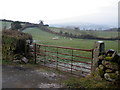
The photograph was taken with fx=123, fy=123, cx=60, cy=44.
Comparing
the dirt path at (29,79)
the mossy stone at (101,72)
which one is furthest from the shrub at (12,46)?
the mossy stone at (101,72)

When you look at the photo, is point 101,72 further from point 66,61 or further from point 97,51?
point 66,61

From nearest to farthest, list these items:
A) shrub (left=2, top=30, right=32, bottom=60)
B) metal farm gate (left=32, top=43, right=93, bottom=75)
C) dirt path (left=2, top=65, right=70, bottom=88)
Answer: dirt path (left=2, top=65, right=70, bottom=88)
metal farm gate (left=32, top=43, right=93, bottom=75)
shrub (left=2, top=30, right=32, bottom=60)

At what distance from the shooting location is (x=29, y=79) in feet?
13.2

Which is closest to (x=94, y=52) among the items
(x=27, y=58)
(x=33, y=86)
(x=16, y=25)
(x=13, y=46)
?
(x=33, y=86)

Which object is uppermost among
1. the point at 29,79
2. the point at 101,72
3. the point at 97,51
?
the point at 97,51

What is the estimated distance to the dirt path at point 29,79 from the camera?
3.61m

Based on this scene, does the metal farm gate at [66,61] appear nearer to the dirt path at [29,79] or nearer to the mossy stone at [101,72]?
the mossy stone at [101,72]

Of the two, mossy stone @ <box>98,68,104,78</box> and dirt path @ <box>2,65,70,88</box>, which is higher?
mossy stone @ <box>98,68,104,78</box>

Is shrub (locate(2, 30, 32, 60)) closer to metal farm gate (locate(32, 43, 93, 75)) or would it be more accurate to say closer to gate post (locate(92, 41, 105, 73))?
metal farm gate (locate(32, 43, 93, 75))

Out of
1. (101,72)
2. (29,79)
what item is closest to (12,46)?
(29,79)

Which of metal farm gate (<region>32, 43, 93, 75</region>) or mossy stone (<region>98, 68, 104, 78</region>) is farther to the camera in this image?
metal farm gate (<region>32, 43, 93, 75</region>)

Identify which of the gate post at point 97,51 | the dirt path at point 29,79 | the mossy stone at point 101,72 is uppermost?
the gate post at point 97,51

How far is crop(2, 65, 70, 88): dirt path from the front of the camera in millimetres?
3610

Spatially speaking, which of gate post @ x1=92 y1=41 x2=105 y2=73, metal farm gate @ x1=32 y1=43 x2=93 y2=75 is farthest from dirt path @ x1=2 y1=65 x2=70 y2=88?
gate post @ x1=92 y1=41 x2=105 y2=73
